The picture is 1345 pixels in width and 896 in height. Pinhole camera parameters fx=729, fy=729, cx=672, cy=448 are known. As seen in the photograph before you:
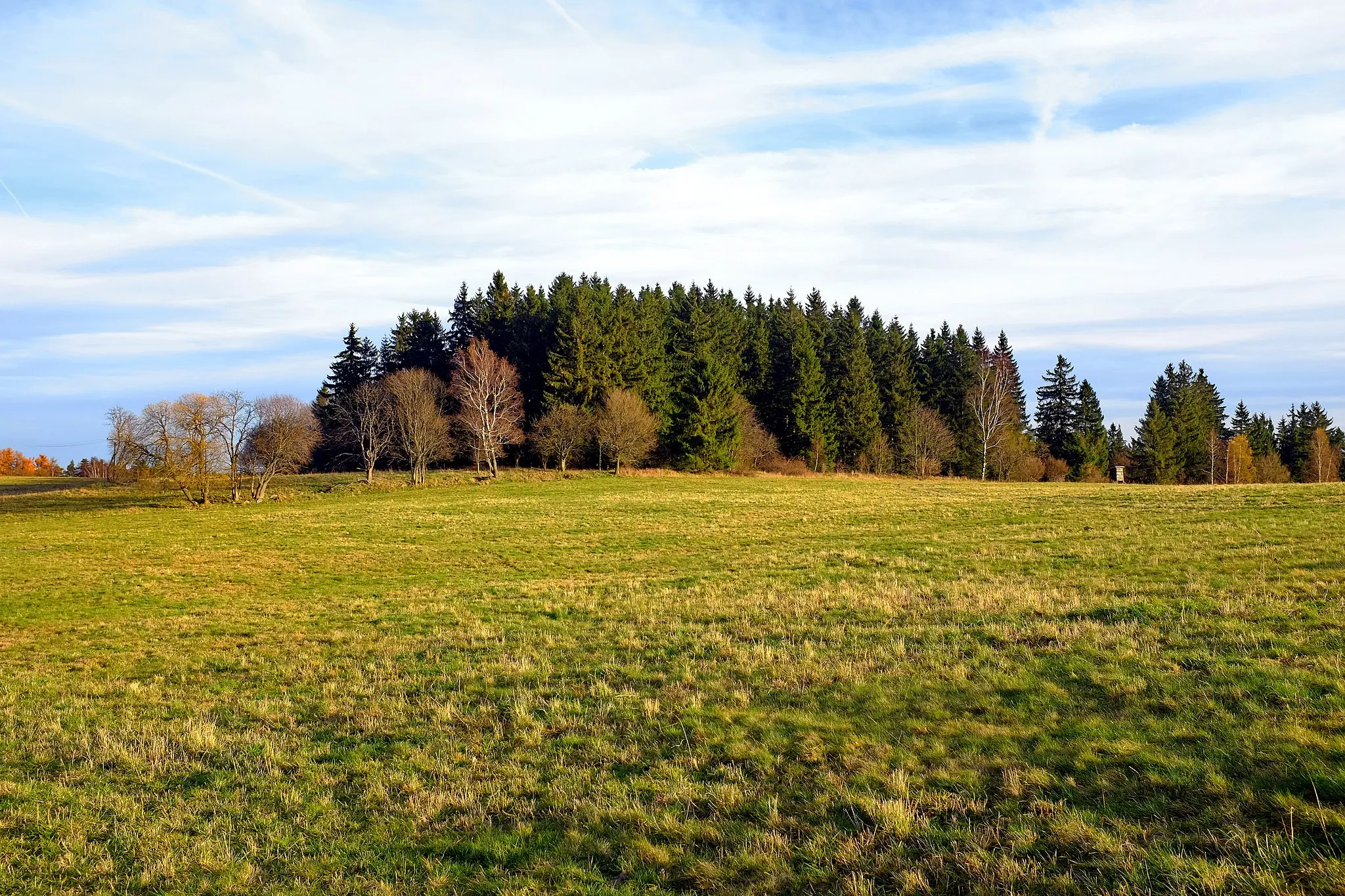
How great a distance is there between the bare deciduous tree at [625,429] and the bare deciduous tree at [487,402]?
880 cm

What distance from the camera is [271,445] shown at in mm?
52812

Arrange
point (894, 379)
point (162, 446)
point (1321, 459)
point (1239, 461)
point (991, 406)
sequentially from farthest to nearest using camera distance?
1. point (1321, 459)
2. point (1239, 461)
3. point (894, 379)
4. point (991, 406)
5. point (162, 446)

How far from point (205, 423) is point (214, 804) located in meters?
51.1

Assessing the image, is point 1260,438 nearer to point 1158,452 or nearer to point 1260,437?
point 1260,437

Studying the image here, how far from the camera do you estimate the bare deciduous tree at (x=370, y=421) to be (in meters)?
62.2

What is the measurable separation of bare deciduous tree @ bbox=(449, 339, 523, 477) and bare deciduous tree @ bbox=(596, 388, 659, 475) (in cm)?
880

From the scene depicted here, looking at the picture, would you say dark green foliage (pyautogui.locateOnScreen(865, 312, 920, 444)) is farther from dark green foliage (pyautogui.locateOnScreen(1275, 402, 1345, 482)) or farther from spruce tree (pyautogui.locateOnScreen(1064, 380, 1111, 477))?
dark green foliage (pyautogui.locateOnScreen(1275, 402, 1345, 482))

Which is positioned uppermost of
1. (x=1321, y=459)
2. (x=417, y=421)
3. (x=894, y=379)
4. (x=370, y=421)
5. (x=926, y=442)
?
(x=894, y=379)

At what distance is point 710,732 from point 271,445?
53402 millimetres

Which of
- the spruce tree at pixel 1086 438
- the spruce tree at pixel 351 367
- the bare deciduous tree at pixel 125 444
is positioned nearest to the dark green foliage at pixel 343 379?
the spruce tree at pixel 351 367

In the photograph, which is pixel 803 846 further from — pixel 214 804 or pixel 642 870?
pixel 214 804

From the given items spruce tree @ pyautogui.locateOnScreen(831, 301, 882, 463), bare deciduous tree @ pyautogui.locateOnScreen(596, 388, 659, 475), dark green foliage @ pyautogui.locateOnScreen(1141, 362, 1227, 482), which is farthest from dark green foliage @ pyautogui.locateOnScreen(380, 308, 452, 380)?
dark green foliage @ pyautogui.locateOnScreen(1141, 362, 1227, 482)

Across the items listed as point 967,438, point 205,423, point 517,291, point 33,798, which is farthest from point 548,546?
point 517,291

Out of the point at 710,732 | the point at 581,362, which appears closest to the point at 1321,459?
the point at 581,362
